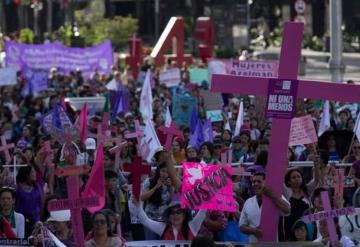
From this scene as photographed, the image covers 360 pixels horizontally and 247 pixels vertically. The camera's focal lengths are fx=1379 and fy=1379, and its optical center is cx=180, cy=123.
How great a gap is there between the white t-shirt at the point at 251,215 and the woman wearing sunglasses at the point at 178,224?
300 mm

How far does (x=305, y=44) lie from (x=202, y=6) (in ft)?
32.9

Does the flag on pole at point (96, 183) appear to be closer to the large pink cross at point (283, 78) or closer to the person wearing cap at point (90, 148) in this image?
the large pink cross at point (283, 78)

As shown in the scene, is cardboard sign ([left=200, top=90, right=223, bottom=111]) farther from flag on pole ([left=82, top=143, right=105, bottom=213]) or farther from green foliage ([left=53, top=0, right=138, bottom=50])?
green foliage ([left=53, top=0, right=138, bottom=50])

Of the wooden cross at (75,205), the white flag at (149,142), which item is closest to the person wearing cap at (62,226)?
the wooden cross at (75,205)

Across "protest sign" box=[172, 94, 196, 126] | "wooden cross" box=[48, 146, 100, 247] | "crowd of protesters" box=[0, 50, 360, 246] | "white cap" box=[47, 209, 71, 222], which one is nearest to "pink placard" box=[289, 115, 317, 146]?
"crowd of protesters" box=[0, 50, 360, 246]

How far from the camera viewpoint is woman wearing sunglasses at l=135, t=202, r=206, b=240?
9.95 m

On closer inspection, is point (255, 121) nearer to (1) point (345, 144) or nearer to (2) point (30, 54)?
(1) point (345, 144)

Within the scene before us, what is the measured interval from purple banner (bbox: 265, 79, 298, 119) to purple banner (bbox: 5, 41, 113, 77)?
20.8 m

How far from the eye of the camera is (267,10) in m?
61.3

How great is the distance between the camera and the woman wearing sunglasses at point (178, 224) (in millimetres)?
9945

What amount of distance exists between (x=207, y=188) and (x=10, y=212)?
154 cm

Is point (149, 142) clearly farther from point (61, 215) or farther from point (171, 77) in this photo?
point (171, 77)

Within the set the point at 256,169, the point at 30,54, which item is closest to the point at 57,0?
the point at 30,54

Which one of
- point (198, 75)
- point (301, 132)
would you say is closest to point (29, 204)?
point (301, 132)
